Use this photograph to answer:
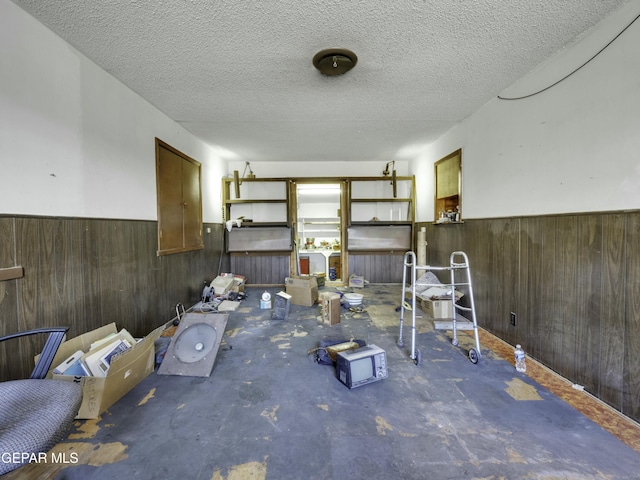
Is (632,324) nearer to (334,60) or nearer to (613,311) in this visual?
(613,311)

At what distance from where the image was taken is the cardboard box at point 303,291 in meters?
4.22

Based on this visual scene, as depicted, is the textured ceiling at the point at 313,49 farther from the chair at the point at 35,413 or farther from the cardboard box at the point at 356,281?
→ the cardboard box at the point at 356,281

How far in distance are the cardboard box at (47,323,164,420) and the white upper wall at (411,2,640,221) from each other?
3439 mm

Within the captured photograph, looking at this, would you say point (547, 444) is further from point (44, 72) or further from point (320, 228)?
point (320, 228)

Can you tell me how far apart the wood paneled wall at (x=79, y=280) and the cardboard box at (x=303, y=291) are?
1.68 meters

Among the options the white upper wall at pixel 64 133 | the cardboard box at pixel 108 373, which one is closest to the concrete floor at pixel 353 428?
the cardboard box at pixel 108 373

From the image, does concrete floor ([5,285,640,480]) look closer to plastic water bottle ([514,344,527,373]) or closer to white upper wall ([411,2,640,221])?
plastic water bottle ([514,344,527,373])

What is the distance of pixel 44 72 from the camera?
1.89 m

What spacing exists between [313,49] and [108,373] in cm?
270

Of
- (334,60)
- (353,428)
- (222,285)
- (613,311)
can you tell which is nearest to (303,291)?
(222,285)

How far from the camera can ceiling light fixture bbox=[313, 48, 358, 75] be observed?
2131 millimetres

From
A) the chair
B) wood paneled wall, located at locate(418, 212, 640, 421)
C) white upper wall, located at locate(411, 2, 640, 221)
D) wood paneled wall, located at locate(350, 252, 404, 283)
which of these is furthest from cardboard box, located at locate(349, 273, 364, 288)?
the chair

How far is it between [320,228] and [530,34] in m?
6.38

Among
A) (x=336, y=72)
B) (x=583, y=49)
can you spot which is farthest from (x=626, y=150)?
(x=336, y=72)
